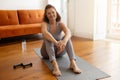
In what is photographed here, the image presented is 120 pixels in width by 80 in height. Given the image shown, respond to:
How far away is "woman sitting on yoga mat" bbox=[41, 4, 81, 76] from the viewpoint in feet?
7.58

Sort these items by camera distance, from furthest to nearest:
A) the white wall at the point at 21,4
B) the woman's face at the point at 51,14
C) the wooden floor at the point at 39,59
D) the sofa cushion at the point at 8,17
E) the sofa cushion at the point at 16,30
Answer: the white wall at the point at 21,4, the sofa cushion at the point at 8,17, the sofa cushion at the point at 16,30, the woman's face at the point at 51,14, the wooden floor at the point at 39,59

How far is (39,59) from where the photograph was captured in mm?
2916

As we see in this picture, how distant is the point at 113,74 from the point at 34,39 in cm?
258

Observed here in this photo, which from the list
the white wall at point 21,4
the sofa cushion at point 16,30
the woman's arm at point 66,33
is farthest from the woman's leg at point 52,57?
the white wall at point 21,4

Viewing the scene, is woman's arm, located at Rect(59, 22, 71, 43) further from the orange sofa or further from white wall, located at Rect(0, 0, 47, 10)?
white wall, located at Rect(0, 0, 47, 10)

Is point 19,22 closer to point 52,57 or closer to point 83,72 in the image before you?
point 52,57

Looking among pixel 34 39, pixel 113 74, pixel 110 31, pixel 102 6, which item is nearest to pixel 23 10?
pixel 34 39

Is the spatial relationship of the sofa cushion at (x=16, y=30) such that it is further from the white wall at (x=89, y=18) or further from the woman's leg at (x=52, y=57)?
the woman's leg at (x=52, y=57)

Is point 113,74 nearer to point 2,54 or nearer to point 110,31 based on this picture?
point 2,54

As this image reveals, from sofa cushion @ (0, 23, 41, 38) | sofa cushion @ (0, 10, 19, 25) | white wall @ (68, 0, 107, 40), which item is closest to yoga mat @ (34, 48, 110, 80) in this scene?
sofa cushion @ (0, 23, 41, 38)

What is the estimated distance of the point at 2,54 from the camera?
321 cm

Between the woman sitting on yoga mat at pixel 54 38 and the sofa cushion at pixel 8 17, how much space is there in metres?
2.01

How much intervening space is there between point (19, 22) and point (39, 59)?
1.90 meters

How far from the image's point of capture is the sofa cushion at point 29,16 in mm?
4488
